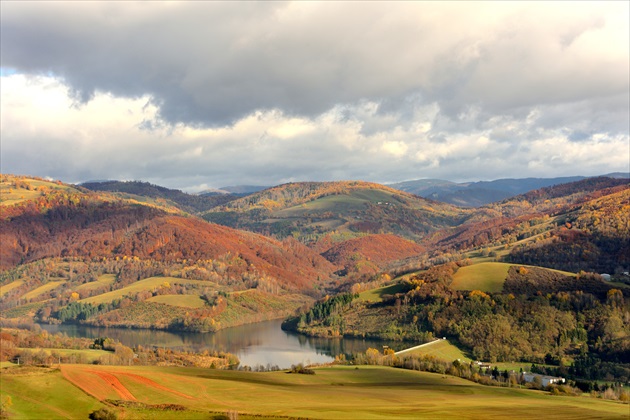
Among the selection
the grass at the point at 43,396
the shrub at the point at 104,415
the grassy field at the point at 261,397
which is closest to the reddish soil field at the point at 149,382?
the grassy field at the point at 261,397

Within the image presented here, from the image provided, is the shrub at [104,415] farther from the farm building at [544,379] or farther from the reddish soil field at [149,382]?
the farm building at [544,379]

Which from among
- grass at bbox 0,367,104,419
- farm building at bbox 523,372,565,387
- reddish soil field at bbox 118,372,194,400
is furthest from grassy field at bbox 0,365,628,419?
farm building at bbox 523,372,565,387

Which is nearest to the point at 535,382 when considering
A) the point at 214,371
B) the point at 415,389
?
the point at 415,389

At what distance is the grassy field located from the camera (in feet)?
343

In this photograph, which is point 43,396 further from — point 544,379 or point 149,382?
point 544,379

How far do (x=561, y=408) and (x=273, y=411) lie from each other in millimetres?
55469

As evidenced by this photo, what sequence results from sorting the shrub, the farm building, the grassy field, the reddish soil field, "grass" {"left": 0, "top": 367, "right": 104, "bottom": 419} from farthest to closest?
the farm building, the reddish soil field, the grassy field, "grass" {"left": 0, "top": 367, "right": 104, "bottom": 419}, the shrub

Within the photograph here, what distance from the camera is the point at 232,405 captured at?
10988cm

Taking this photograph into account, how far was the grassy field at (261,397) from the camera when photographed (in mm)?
104562

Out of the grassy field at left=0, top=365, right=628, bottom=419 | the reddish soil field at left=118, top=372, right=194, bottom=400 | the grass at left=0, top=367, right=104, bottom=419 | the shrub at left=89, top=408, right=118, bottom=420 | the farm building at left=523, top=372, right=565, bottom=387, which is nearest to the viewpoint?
the shrub at left=89, top=408, right=118, bottom=420

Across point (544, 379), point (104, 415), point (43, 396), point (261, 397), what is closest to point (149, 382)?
point (43, 396)

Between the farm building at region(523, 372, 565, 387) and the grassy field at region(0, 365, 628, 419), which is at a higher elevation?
the grassy field at region(0, 365, 628, 419)

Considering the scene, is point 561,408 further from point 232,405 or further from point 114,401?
point 114,401

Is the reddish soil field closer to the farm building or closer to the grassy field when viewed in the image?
the grassy field
